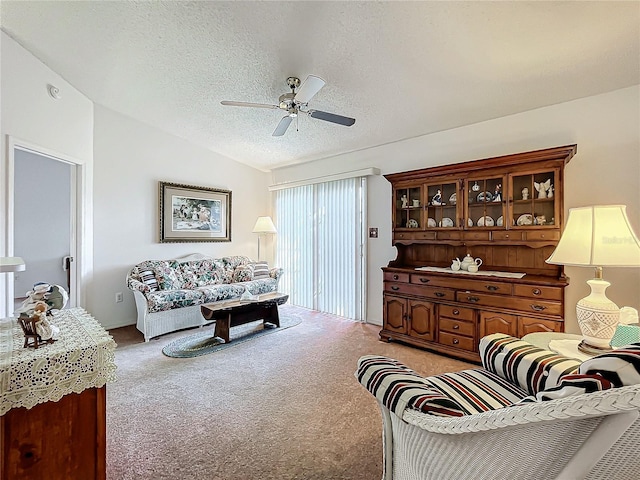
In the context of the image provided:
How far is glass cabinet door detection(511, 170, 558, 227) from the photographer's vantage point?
286 cm

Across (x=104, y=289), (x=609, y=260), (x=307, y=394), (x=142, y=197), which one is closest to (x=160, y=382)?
(x=307, y=394)

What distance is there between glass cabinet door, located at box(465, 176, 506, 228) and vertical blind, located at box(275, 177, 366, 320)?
4.98 ft

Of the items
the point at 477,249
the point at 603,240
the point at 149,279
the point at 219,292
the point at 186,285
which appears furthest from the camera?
the point at 186,285

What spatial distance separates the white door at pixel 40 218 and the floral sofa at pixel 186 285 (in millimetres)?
2147

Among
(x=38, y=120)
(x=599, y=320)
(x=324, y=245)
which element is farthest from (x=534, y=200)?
(x=38, y=120)

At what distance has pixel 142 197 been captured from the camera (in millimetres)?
4477

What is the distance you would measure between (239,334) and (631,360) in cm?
372

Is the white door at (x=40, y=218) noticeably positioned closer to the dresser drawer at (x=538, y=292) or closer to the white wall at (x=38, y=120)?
the white wall at (x=38, y=120)

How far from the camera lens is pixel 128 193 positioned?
4328 mm

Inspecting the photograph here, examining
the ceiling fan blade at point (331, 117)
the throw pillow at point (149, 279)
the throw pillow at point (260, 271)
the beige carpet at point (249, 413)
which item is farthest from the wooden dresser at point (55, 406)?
the throw pillow at point (260, 271)

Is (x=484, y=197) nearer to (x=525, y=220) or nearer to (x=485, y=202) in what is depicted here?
(x=485, y=202)

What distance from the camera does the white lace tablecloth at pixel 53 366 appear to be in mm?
1155

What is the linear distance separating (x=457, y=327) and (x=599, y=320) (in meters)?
1.62

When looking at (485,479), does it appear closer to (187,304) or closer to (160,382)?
(160,382)
